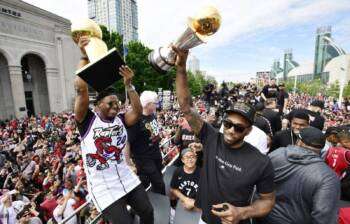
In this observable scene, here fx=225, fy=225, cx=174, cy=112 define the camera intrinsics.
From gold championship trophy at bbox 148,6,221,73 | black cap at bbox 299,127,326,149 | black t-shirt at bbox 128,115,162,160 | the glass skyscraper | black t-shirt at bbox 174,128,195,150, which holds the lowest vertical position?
black t-shirt at bbox 174,128,195,150

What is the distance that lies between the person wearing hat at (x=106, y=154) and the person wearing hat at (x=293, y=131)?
9.03ft

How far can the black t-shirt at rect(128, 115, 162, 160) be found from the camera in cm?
330

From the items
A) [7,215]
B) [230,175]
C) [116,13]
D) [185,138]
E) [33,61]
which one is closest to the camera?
[230,175]

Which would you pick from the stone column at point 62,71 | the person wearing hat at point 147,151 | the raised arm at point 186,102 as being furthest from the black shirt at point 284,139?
the stone column at point 62,71

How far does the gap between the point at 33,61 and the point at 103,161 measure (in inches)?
1354

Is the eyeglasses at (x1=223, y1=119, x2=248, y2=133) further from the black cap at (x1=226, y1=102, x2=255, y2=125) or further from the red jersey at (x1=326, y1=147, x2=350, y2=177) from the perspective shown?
the red jersey at (x1=326, y1=147, x2=350, y2=177)

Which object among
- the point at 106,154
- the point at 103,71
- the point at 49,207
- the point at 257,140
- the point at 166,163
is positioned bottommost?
the point at 49,207

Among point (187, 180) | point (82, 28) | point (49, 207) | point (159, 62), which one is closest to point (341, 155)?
point (187, 180)

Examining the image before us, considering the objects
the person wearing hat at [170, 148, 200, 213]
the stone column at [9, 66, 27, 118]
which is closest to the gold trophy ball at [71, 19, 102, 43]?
the person wearing hat at [170, 148, 200, 213]

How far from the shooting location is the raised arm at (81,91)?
7.11 ft

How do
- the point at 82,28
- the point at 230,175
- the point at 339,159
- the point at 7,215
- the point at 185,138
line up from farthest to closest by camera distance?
1. the point at 7,215
2. the point at 185,138
3. the point at 339,159
4. the point at 82,28
5. the point at 230,175

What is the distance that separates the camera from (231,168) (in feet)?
6.40

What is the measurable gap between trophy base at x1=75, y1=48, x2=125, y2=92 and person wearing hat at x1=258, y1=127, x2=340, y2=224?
1.89 metres

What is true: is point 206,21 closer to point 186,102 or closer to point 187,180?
point 186,102
